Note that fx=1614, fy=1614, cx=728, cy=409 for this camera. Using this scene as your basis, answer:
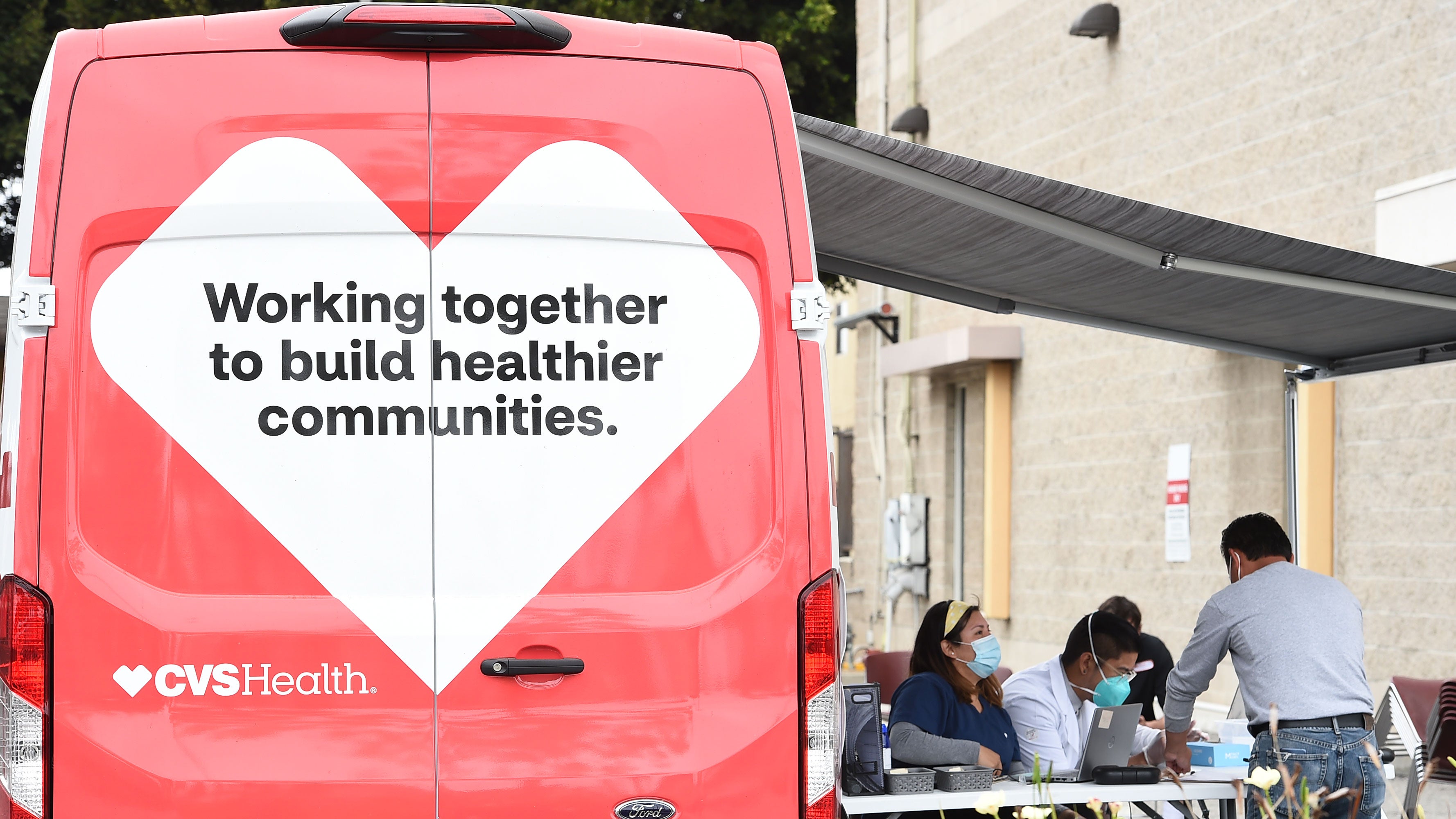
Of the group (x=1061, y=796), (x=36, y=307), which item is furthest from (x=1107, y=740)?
(x=36, y=307)

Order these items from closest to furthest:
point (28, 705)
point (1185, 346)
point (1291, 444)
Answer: point (28, 705) → point (1291, 444) → point (1185, 346)

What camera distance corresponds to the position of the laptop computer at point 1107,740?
18.9 feet

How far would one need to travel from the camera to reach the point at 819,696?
3.54m

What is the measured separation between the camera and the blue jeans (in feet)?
17.5

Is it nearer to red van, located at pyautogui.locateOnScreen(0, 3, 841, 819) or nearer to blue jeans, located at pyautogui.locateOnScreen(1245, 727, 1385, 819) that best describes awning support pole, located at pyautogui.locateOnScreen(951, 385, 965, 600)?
blue jeans, located at pyautogui.locateOnScreen(1245, 727, 1385, 819)

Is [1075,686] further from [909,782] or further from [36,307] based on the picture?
[36,307]

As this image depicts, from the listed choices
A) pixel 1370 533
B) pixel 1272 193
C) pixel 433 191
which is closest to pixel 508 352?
pixel 433 191

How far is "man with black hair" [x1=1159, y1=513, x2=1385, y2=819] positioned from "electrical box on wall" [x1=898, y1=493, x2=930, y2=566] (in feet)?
35.4

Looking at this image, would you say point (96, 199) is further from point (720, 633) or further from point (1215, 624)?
point (1215, 624)

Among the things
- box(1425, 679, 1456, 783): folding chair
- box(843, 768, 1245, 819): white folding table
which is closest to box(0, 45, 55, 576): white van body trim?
box(843, 768, 1245, 819): white folding table

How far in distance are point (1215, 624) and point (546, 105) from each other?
3.30 metres

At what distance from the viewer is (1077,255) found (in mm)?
5938

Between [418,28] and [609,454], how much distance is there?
40.2 inches

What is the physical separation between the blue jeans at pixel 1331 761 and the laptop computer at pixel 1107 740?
491 millimetres
